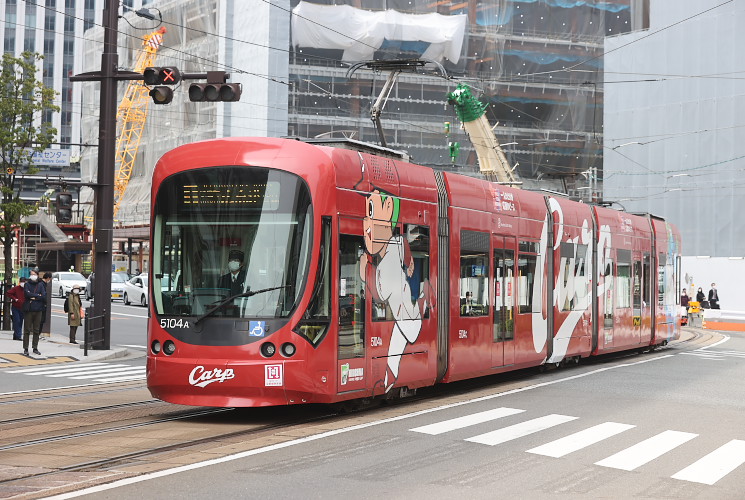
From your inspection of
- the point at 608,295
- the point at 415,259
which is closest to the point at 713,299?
the point at 608,295

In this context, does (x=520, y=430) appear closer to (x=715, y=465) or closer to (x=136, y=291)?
(x=715, y=465)

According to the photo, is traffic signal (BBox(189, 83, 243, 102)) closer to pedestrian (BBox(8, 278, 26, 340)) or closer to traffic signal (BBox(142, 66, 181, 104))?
traffic signal (BBox(142, 66, 181, 104))

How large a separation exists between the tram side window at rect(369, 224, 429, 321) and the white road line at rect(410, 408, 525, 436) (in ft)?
5.25

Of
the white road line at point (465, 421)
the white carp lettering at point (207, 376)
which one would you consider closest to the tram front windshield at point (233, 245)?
the white carp lettering at point (207, 376)

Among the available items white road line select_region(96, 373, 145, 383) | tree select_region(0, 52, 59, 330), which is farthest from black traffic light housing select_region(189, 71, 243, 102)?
tree select_region(0, 52, 59, 330)

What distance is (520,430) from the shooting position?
472 inches

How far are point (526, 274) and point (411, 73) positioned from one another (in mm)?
47763

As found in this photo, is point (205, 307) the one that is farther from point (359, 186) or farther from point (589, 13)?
point (589, 13)

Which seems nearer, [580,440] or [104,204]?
[580,440]

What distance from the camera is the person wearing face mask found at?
11.9 meters

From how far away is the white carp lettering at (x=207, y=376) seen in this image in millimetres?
11750

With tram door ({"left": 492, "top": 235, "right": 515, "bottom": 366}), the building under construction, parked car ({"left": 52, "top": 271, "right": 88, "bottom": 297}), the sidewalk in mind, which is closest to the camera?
tram door ({"left": 492, "top": 235, "right": 515, "bottom": 366})

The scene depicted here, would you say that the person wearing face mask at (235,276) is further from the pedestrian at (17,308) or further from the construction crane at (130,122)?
the construction crane at (130,122)

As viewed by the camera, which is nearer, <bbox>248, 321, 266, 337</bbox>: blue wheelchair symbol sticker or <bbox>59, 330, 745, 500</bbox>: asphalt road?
<bbox>59, 330, 745, 500</bbox>: asphalt road
